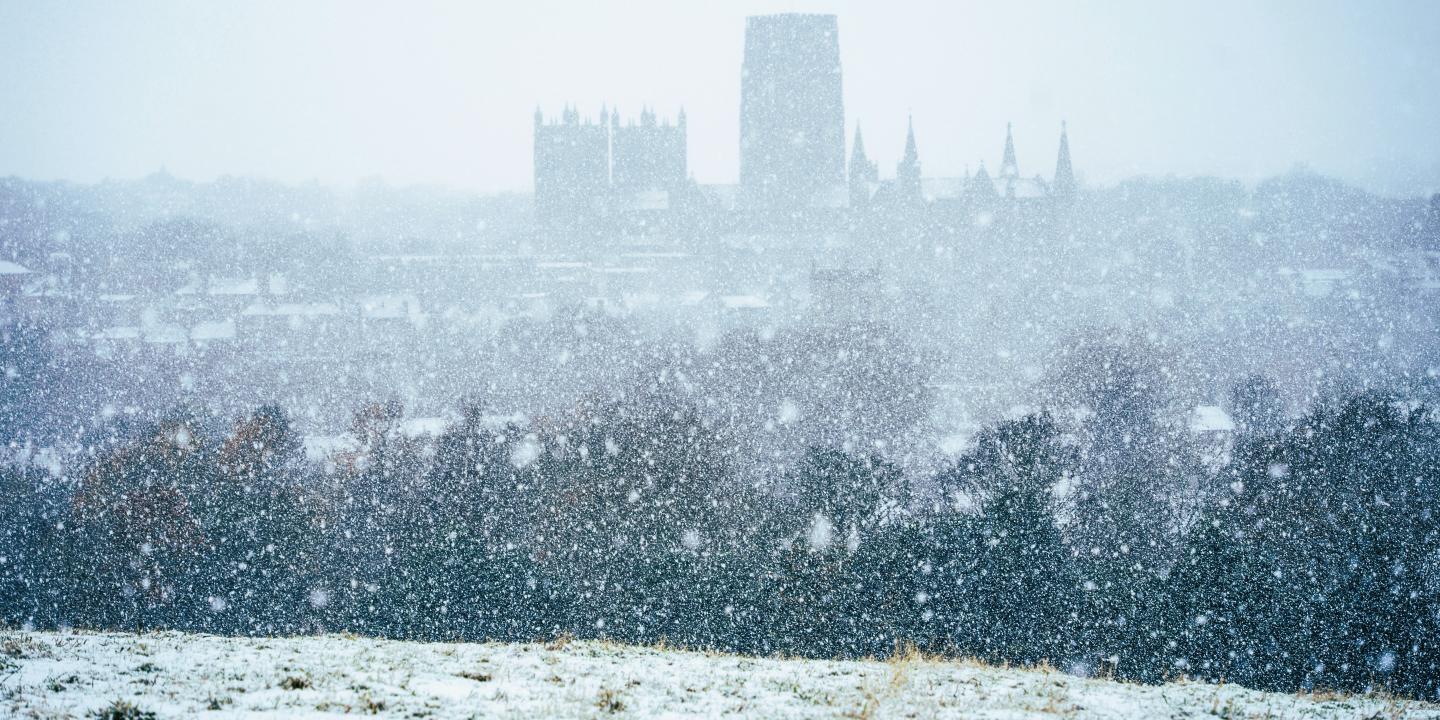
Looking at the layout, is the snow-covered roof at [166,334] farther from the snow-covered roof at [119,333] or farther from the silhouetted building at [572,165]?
the silhouetted building at [572,165]

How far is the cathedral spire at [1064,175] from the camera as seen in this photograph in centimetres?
8594

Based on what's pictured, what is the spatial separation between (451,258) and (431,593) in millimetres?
79329

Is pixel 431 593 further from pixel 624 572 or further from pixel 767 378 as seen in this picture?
pixel 767 378

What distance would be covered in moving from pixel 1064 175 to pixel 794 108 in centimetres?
2551

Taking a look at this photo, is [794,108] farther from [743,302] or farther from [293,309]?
[293,309]

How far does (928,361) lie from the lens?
1895 inches

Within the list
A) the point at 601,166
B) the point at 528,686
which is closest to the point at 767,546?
the point at 528,686

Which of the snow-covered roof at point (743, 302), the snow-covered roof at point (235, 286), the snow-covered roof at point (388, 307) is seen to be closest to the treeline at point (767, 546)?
the snow-covered roof at point (388, 307)

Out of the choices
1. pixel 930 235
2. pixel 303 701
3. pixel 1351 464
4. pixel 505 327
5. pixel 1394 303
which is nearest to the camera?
pixel 303 701

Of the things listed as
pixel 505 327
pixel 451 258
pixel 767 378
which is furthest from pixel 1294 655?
pixel 451 258

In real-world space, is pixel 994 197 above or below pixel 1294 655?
above

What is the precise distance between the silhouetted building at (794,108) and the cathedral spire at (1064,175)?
1970 cm

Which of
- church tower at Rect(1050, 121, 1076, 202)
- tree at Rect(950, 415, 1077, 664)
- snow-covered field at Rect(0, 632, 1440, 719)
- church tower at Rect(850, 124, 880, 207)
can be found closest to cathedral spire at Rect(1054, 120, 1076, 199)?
church tower at Rect(1050, 121, 1076, 202)

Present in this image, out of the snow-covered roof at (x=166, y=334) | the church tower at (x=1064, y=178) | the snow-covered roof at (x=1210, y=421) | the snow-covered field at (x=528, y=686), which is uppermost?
the church tower at (x=1064, y=178)
